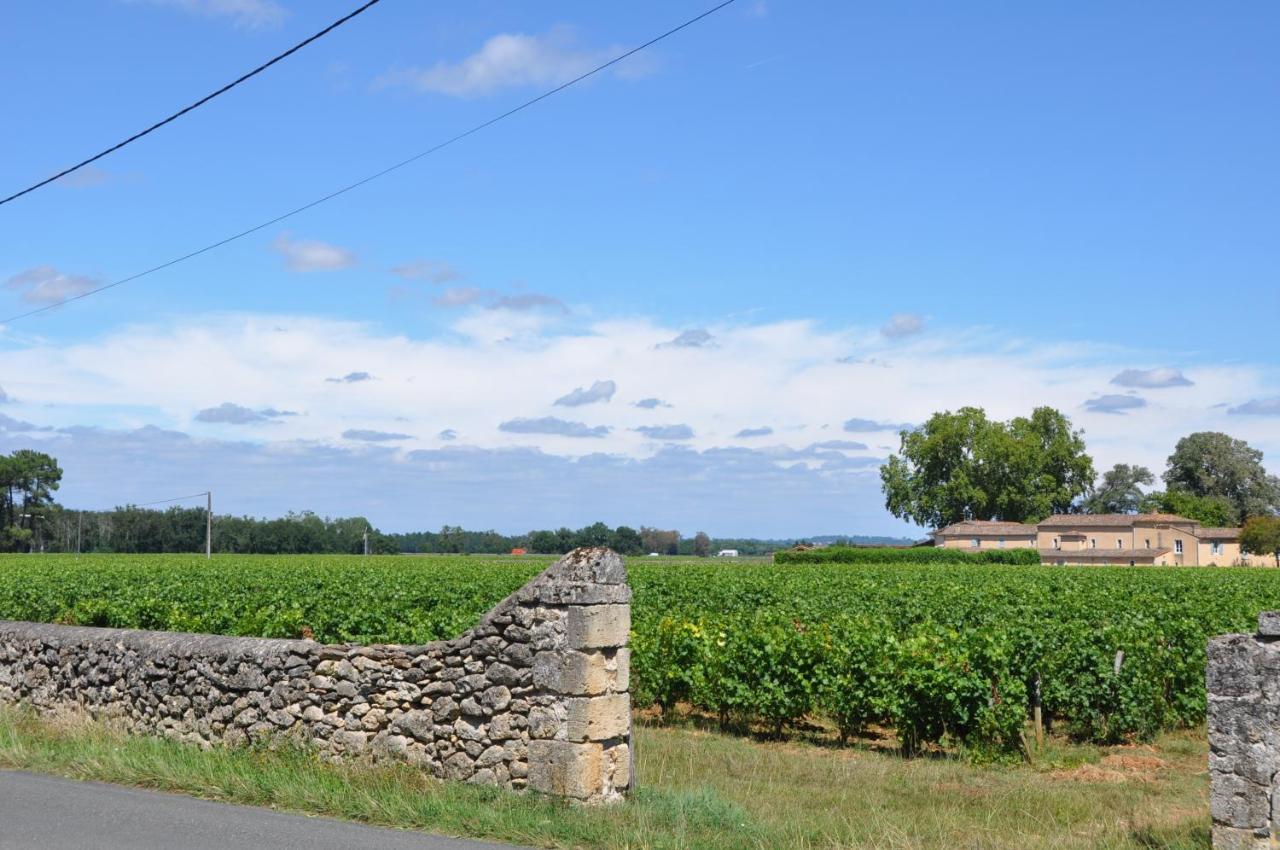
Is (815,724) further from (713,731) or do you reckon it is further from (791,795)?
(791,795)

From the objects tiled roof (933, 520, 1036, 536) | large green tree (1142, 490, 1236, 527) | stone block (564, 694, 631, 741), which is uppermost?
large green tree (1142, 490, 1236, 527)

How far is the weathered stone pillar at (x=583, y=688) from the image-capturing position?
8617 millimetres

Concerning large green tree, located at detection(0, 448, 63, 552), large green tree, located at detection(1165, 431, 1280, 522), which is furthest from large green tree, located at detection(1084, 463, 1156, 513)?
large green tree, located at detection(0, 448, 63, 552)

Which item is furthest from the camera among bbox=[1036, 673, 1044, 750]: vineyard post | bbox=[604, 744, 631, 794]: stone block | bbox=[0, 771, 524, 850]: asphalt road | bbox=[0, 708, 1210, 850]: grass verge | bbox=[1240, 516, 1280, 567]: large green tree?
bbox=[1240, 516, 1280, 567]: large green tree

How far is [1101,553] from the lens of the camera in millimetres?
99875

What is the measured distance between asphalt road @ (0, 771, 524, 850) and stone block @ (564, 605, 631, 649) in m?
1.66

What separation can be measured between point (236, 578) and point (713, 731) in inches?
886

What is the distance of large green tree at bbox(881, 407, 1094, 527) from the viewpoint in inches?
4154

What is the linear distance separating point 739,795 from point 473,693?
2.69 m

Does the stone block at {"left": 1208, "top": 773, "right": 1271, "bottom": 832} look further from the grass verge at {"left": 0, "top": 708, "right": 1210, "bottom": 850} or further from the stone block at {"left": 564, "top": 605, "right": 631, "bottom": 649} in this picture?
the stone block at {"left": 564, "top": 605, "right": 631, "bottom": 649}

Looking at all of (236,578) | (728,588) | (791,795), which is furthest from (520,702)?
(236,578)

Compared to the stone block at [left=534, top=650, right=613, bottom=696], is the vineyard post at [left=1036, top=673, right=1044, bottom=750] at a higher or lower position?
lower

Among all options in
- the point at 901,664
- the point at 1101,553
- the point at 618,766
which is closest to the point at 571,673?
the point at 618,766

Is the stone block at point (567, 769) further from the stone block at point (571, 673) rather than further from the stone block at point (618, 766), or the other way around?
the stone block at point (571, 673)
